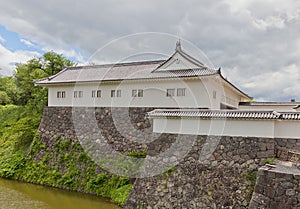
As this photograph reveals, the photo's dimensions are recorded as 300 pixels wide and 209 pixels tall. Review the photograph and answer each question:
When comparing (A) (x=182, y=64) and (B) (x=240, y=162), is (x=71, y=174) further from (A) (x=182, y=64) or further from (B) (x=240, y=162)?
Answer: (B) (x=240, y=162)

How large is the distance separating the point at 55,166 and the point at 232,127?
861 cm

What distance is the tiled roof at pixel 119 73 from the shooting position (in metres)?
10.2

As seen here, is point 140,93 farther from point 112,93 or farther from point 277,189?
point 277,189

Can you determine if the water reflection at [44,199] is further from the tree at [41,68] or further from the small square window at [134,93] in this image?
the tree at [41,68]

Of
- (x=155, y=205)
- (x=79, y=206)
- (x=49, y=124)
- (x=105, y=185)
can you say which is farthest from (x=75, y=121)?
(x=155, y=205)

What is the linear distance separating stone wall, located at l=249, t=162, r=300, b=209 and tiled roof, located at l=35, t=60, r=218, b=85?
4.94 metres

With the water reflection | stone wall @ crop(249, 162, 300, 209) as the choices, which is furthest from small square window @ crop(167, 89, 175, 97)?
stone wall @ crop(249, 162, 300, 209)

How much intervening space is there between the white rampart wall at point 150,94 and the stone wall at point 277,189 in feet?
16.0

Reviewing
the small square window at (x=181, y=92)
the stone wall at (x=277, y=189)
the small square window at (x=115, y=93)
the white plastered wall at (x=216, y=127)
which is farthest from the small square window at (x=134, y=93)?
the stone wall at (x=277, y=189)

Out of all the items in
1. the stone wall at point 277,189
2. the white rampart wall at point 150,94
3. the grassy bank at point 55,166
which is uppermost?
the white rampart wall at point 150,94

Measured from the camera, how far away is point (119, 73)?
40.7 ft

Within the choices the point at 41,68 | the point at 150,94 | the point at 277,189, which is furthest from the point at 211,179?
the point at 41,68

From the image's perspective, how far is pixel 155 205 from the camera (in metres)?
7.21

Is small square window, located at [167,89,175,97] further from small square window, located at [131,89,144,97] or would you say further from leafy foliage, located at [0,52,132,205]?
leafy foliage, located at [0,52,132,205]
